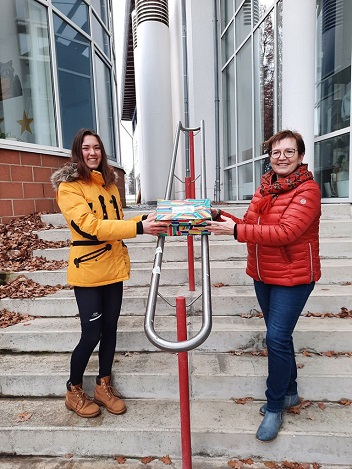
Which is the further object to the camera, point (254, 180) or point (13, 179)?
point (254, 180)

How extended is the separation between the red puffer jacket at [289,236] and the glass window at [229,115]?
5970 mm

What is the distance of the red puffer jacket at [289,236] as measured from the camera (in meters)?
1.77

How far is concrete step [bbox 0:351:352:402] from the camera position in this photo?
2350 mm

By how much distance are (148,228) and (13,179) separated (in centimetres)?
314

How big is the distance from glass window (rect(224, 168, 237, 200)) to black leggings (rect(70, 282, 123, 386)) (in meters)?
5.84

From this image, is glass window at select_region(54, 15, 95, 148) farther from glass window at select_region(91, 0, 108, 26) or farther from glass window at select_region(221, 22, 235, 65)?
glass window at select_region(221, 22, 235, 65)

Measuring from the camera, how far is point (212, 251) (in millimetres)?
3783

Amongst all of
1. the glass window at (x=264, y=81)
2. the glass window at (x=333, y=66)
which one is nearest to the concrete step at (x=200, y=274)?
the glass window at (x=333, y=66)

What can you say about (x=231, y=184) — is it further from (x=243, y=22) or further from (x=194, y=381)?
(x=194, y=381)

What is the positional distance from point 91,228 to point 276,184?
3.54ft

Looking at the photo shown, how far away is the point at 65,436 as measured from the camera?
2.19 metres

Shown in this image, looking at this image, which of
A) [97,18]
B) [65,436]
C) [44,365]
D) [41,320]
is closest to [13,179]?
[41,320]

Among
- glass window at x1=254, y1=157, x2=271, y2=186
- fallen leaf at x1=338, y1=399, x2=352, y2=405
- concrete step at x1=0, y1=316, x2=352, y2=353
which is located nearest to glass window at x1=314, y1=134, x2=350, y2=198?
glass window at x1=254, y1=157, x2=271, y2=186

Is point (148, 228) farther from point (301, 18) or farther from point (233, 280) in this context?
point (301, 18)
